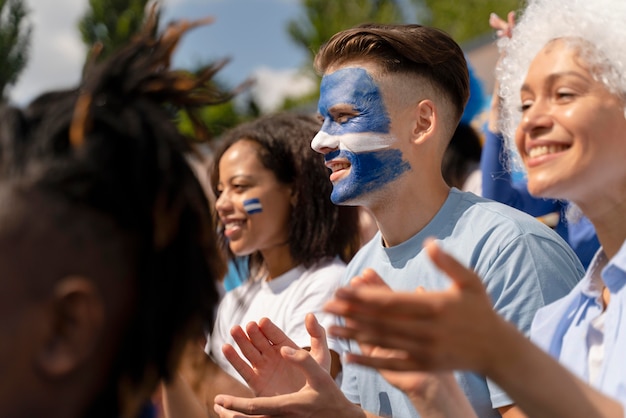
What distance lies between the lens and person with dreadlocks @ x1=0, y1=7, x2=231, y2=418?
1177mm

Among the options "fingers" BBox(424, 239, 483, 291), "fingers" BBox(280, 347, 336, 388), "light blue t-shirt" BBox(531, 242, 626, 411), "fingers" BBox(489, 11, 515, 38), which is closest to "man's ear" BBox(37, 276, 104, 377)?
"fingers" BBox(424, 239, 483, 291)

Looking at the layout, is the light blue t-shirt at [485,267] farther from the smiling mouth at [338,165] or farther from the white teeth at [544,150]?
the white teeth at [544,150]

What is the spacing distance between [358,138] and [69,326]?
5.15 feet

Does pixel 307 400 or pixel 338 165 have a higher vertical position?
pixel 338 165

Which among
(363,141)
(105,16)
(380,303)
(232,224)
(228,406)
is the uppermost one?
(105,16)

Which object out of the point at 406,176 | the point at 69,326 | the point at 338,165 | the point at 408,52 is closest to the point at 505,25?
the point at 408,52

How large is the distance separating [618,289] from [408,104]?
126 cm

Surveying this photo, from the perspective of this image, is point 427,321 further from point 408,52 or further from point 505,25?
point 505,25

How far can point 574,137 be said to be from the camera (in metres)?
1.64

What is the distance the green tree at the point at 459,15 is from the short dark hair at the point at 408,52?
2674cm

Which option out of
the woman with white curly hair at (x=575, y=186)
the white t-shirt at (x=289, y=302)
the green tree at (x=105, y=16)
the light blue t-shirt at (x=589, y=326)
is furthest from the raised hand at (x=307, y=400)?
the green tree at (x=105, y=16)

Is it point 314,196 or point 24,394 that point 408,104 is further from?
point 24,394

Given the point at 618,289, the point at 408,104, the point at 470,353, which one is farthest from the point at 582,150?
the point at 408,104

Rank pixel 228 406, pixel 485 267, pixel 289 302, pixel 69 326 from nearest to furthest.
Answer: pixel 69 326, pixel 228 406, pixel 485 267, pixel 289 302
